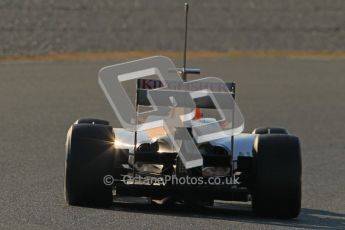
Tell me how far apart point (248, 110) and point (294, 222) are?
10.7 m

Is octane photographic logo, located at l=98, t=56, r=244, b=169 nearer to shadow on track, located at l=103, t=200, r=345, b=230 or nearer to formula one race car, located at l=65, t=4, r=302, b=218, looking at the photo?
formula one race car, located at l=65, t=4, r=302, b=218

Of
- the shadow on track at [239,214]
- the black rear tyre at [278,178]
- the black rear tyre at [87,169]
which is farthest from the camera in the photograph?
the black rear tyre at [87,169]

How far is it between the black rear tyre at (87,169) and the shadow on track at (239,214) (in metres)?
0.22

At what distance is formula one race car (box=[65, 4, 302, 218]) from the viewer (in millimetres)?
9516

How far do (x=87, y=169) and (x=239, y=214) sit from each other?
1.42m

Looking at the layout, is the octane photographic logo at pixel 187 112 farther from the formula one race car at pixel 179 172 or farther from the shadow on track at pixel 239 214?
the shadow on track at pixel 239 214

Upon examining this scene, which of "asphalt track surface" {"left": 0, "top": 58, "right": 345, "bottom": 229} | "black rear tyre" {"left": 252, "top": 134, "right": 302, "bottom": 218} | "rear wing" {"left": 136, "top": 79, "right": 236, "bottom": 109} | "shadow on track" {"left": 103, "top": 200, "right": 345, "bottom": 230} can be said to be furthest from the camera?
"rear wing" {"left": 136, "top": 79, "right": 236, "bottom": 109}

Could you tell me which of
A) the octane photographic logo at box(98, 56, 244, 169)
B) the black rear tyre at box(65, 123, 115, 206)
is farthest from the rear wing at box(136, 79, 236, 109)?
the black rear tyre at box(65, 123, 115, 206)

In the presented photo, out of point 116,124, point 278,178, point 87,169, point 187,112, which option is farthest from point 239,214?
point 116,124

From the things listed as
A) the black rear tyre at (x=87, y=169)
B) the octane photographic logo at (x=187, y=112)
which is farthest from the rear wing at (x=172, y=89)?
the black rear tyre at (x=87, y=169)

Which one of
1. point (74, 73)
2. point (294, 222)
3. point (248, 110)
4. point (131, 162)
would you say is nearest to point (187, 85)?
point (131, 162)

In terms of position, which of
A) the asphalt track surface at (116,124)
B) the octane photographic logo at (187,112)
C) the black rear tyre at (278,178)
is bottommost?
the asphalt track surface at (116,124)

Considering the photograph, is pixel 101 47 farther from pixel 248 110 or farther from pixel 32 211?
pixel 32 211

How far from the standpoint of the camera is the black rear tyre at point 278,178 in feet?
31.1
